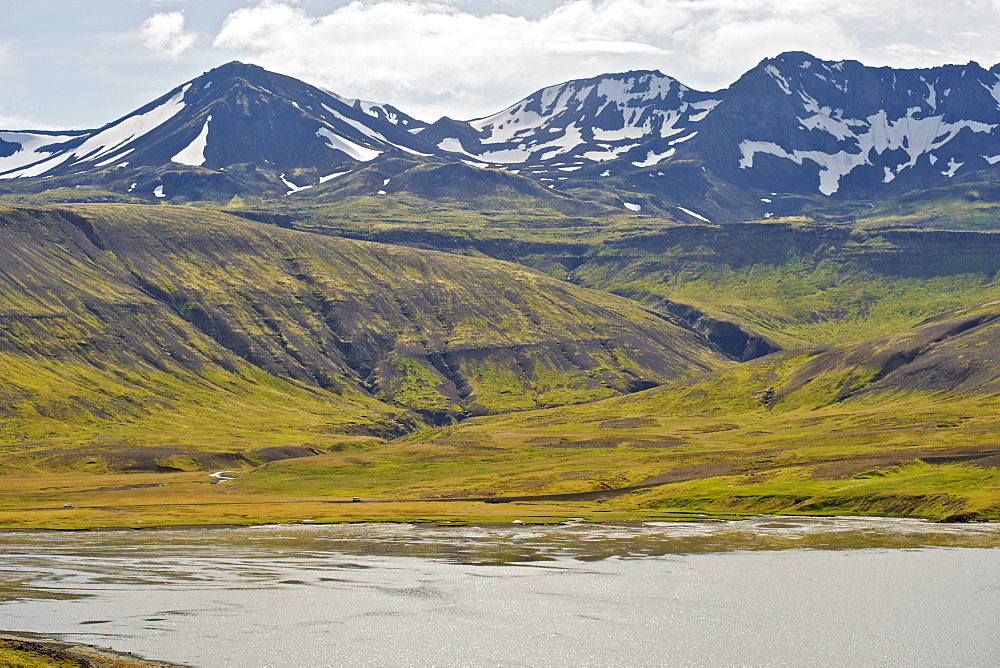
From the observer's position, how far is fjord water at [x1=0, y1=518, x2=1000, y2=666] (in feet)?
173

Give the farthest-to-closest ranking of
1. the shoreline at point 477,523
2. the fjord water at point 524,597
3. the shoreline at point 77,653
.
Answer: the shoreline at point 477,523, the fjord water at point 524,597, the shoreline at point 77,653

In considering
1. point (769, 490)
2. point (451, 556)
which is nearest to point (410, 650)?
point (451, 556)

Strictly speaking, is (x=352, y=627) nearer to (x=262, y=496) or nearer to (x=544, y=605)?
(x=544, y=605)

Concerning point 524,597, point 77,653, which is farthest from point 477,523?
point 77,653

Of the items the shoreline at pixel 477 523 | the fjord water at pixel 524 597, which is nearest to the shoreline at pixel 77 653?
the fjord water at pixel 524 597

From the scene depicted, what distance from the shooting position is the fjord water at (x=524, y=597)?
52.7 metres

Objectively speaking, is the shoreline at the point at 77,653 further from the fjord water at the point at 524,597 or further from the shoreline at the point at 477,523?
the shoreline at the point at 477,523

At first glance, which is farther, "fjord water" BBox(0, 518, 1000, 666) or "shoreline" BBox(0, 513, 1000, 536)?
"shoreline" BBox(0, 513, 1000, 536)

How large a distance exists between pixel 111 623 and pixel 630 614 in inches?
1199

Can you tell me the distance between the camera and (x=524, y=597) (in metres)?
68.6

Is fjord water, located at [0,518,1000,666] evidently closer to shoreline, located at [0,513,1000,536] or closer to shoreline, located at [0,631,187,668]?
shoreline, located at [0,631,187,668]

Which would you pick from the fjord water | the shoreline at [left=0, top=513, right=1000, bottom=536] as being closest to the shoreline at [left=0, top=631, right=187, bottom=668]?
the fjord water

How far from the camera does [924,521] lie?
373ft

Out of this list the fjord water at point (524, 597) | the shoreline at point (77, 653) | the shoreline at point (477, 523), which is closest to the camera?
the shoreline at point (77, 653)
